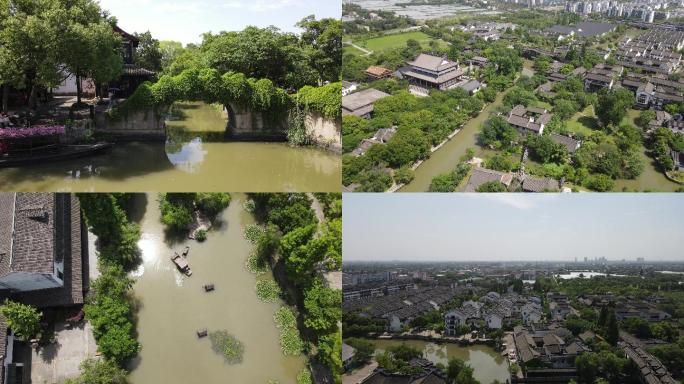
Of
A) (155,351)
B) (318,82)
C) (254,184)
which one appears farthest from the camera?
(318,82)

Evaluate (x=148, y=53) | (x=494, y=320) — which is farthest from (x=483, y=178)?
(x=148, y=53)

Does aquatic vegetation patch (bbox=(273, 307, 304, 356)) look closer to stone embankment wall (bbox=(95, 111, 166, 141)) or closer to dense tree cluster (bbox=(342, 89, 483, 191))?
dense tree cluster (bbox=(342, 89, 483, 191))

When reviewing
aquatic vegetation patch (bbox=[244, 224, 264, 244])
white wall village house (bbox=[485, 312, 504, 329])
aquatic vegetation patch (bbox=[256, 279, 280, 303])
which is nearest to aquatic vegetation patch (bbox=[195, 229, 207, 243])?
aquatic vegetation patch (bbox=[244, 224, 264, 244])

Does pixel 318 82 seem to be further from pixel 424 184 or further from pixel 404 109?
pixel 424 184

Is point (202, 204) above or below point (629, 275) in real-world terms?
above

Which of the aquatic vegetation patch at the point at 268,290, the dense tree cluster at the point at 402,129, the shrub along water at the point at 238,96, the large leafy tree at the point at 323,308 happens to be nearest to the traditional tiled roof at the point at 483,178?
the dense tree cluster at the point at 402,129

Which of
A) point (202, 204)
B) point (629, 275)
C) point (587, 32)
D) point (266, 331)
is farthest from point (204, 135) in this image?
point (629, 275)
